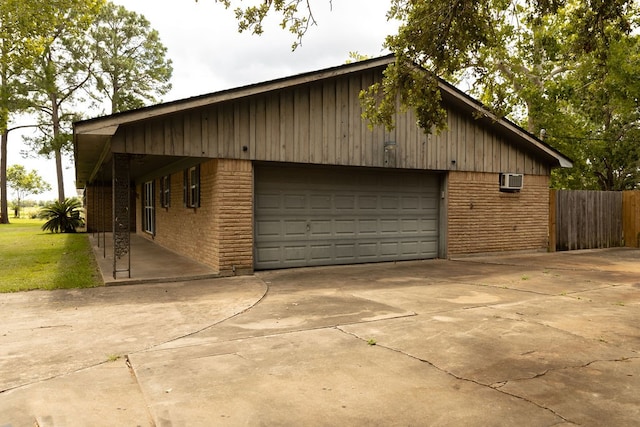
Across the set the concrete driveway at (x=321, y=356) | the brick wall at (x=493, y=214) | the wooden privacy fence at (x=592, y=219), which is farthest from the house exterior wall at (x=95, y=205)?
the wooden privacy fence at (x=592, y=219)

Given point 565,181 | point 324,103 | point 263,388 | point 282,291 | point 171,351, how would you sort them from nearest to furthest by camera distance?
point 263,388
point 171,351
point 282,291
point 324,103
point 565,181

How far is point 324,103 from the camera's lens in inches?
400

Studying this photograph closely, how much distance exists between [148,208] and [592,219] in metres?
17.1

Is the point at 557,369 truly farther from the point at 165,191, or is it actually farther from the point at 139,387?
the point at 165,191

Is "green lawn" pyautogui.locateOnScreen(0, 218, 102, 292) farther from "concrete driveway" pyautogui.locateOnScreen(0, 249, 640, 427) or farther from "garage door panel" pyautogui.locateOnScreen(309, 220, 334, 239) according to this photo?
"garage door panel" pyautogui.locateOnScreen(309, 220, 334, 239)

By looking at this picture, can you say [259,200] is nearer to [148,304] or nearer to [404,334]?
[148,304]

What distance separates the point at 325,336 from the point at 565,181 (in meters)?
28.5

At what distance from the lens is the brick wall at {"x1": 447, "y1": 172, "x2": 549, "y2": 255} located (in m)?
12.2

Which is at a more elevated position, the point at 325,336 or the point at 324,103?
the point at 324,103

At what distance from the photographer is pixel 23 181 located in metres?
84.0

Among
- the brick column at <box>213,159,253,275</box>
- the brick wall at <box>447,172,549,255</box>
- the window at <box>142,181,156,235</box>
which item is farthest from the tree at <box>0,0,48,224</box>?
the brick wall at <box>447,172,549,255</box>

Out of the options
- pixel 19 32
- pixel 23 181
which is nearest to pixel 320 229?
pixel 19 32

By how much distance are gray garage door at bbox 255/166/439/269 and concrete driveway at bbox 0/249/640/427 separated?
2660 millimetres

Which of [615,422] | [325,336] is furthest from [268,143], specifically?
[615,422]
